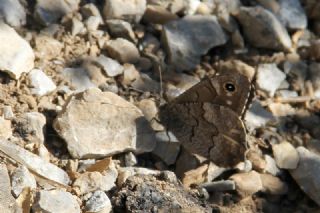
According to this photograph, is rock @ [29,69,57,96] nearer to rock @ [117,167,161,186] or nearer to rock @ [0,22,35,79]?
rock @ [0,22,35,79]

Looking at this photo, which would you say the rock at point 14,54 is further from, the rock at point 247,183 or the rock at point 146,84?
the rock at point 247,183

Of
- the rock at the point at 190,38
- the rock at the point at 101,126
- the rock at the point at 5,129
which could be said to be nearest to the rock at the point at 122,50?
the rock at the point at 190,38

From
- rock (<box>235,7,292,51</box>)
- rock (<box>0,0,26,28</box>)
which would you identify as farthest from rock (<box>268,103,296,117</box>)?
rock (<box>0,0,26,28</box>)

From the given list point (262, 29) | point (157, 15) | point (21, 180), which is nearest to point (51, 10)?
point (157, 15)

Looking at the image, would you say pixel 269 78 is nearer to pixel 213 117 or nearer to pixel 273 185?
pixel 213 117

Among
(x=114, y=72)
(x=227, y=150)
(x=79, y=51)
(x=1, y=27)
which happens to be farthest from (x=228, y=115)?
(x=1, y=27)
